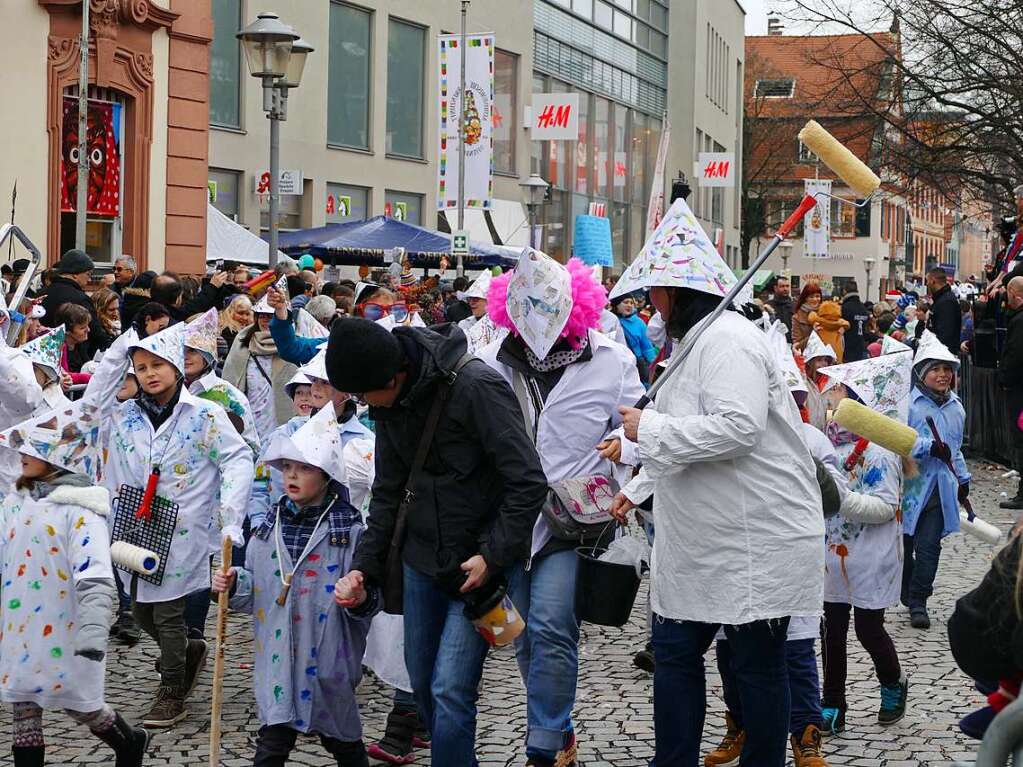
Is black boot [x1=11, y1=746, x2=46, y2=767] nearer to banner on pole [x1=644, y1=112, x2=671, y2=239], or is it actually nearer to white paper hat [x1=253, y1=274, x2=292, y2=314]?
white paper hat [x1=253, y1=274, x2=292, y2=314]

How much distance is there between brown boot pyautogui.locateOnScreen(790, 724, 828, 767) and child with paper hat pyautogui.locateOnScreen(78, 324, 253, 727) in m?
2.44

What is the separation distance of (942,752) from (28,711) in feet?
11.5

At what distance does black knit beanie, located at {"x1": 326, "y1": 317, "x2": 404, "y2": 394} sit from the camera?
454cm

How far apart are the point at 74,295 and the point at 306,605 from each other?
20.4 feet

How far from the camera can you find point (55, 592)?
5270mm

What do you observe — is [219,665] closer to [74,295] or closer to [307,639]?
[307,639]

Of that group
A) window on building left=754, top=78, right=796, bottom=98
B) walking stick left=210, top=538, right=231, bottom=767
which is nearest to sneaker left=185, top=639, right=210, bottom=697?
walking stick left=210, top=538, right=231, bottom=767

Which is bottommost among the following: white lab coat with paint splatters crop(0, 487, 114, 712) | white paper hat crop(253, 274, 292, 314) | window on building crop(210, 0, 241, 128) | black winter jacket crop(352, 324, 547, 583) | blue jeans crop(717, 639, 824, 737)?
blue jeans crop(717, 639, 824, 737)

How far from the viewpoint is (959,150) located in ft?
82.2

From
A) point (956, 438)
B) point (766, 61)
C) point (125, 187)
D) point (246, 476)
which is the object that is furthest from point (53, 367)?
point (766, 61)

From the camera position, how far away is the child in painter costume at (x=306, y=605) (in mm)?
5316

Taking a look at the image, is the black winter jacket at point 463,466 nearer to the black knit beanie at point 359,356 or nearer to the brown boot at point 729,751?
the black knit beanie at point 359,356

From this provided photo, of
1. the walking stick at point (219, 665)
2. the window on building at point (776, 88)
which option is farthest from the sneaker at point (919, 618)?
the window on building at point (776, 88)

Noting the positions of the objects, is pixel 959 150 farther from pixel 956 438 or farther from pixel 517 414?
→ pixel 517 414
